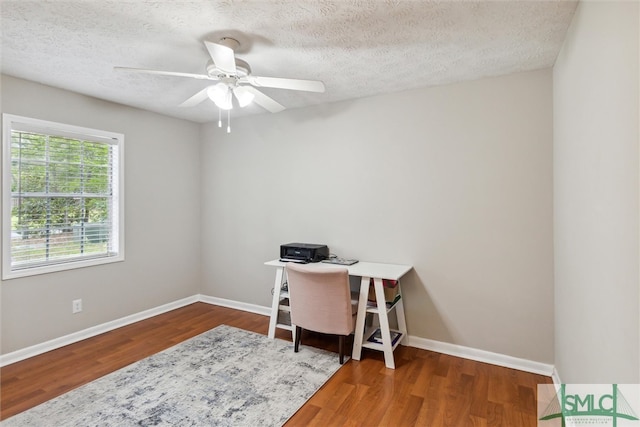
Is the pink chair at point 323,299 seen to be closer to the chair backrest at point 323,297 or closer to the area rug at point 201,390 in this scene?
the chair backrest at point 323,297

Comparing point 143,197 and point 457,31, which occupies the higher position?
point 457,31

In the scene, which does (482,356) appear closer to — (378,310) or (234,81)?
(378,310)

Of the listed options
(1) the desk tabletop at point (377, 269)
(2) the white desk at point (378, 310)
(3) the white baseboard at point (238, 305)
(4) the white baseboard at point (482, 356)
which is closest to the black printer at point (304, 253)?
Answer: (1) the desk tabletop at point (377, 269)

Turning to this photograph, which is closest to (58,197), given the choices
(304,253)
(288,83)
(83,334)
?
(83,334)

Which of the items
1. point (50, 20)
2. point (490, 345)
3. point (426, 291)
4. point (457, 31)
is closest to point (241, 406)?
point (426, 291)

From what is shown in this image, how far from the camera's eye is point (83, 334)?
10.6 feet

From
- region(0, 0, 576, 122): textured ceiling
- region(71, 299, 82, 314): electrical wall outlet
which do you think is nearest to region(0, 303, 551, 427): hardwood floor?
region(71, 299, 82, 314): electrical wall outlet

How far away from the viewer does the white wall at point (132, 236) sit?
2844 mm

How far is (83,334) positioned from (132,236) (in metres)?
1.07

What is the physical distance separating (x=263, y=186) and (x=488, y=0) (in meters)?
2.85

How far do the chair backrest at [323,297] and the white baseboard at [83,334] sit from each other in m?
2.07

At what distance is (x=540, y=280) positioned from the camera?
8.42ft

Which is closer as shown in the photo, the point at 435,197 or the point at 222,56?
the point at 222,56

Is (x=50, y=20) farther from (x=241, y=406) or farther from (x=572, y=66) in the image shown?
(x=572, y=66)
